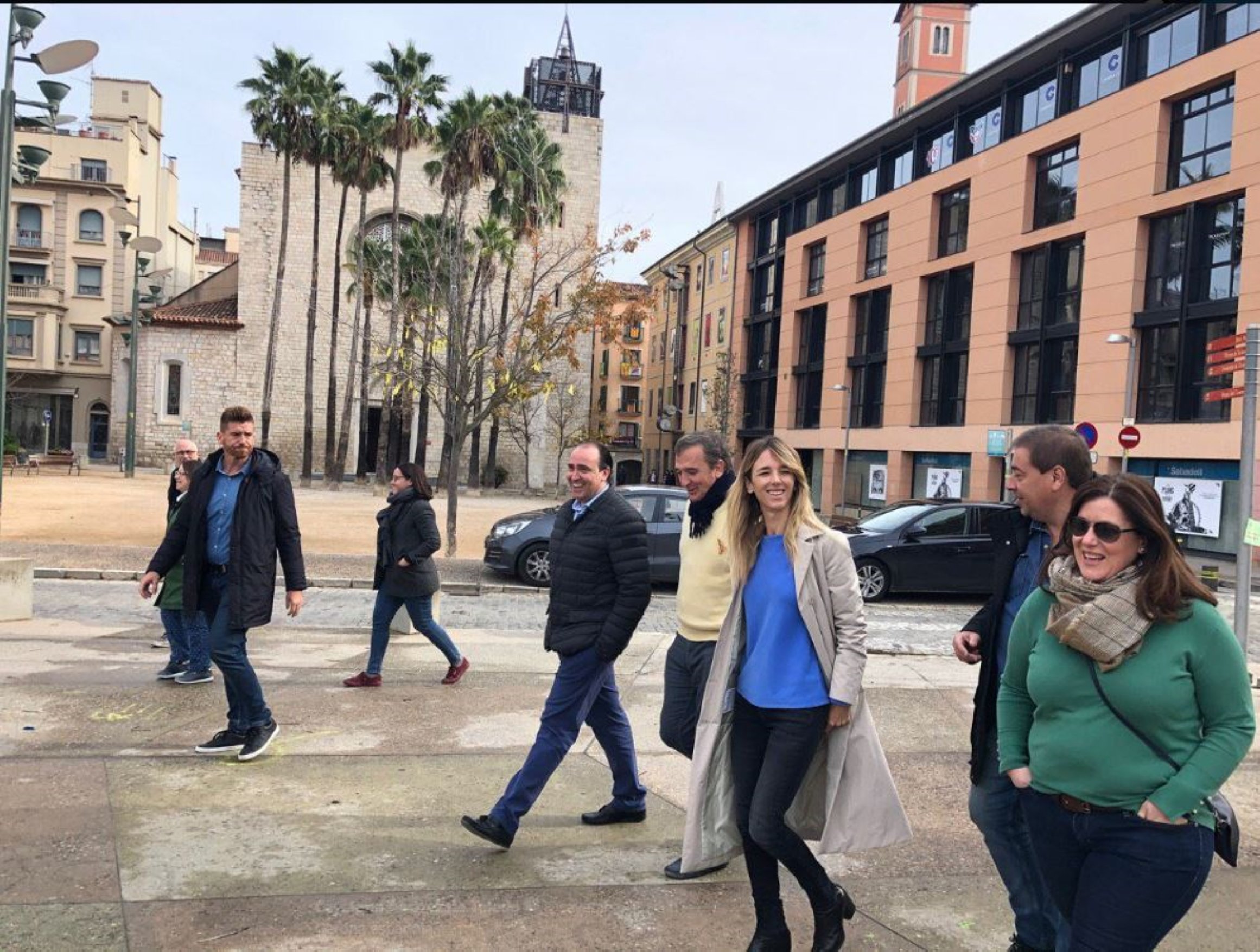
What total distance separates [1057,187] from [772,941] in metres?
30.5

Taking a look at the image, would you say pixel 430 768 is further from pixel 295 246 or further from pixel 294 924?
pixel 295 246

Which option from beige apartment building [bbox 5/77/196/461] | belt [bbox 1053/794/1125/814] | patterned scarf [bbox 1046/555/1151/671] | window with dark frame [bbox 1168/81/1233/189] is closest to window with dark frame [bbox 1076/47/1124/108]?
window with dark frame [bbox 1168/81/1233/189]

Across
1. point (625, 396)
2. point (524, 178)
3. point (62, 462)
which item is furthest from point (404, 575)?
point (625, 396)

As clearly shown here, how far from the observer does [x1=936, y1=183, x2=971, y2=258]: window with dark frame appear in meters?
33.4

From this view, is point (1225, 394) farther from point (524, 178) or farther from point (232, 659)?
point (524, 178)

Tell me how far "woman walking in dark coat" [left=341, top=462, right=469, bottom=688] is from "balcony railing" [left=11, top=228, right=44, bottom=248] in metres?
55.2

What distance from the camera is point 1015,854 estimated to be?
3.16 meters

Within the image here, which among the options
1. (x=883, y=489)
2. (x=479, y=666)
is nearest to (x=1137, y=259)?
(x=883, y=489)

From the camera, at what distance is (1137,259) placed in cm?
2584

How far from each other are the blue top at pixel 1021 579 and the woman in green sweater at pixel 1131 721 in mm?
674

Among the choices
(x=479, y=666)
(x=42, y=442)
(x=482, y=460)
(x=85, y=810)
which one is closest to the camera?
(x=85, y=810)

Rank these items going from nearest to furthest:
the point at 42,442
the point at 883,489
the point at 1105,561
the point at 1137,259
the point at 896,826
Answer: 1. the point at 1105,561
2. the point at 896,826
3. the point at 1137,259
4. the point at 883,489
5. the point at 42,442

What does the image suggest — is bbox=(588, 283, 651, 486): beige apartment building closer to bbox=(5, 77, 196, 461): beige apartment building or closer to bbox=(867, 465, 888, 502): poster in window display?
bbox=(5, 77, 196, 461): beige apartment building

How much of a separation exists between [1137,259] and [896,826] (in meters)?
26.6
